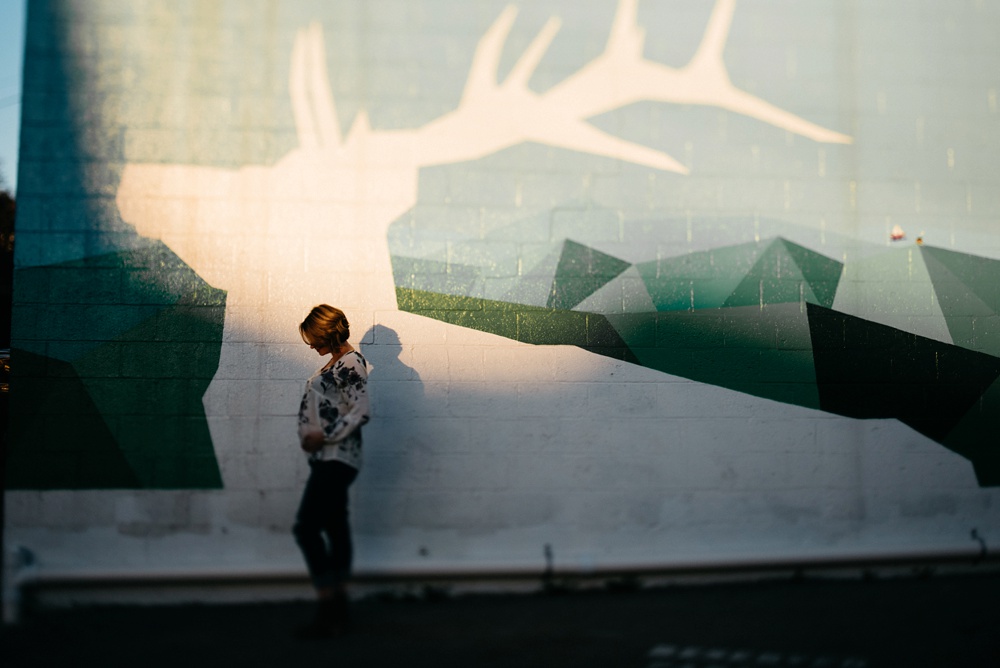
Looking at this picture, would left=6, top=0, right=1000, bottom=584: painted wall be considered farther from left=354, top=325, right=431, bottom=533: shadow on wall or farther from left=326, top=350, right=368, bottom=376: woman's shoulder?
left=326, top=350, right=368, bottom=376: woman's shoulder

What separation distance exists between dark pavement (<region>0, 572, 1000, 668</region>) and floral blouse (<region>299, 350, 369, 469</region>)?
2.90ft

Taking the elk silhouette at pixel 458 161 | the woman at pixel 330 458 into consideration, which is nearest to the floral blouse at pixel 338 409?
the woman at pixel 330 458

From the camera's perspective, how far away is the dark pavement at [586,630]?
350cm

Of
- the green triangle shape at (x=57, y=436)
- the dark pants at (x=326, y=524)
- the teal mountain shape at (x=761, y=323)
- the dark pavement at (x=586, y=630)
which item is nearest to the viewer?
the dark pavement at (x=586, y=630)

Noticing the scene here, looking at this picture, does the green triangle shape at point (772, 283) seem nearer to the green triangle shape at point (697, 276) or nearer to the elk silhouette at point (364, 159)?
the green triangle shape at point (697, 276)

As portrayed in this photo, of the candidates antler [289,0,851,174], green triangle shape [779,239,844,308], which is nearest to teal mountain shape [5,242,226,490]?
antler [289,0,851,174]

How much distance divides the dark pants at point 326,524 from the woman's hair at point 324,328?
60 centimetres

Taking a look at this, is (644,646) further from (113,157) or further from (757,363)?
(113,157)

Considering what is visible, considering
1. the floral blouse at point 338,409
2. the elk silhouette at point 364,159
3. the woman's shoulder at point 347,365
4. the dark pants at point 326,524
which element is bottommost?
the dark pants at point 326,524

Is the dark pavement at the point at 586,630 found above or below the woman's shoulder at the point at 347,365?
below

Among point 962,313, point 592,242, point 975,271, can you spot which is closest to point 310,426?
point 592,242

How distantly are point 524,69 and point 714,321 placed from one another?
1.88 meters

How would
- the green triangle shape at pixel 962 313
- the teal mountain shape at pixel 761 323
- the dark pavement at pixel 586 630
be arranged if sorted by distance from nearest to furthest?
the dark pavement at pixel 586 630 → the teal mountain shape at pixel 761 323 → the green triangle shape at pixel 962 313

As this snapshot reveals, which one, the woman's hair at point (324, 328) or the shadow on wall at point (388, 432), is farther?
the shadow on wall at point (388, 432)
